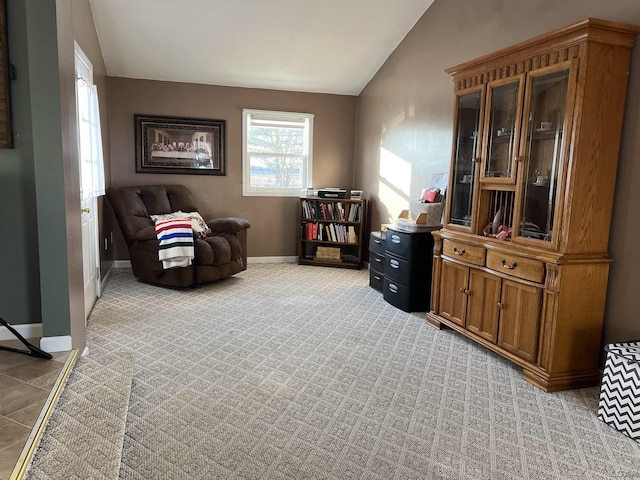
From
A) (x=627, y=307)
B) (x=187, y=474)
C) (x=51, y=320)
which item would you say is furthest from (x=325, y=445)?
(x=627, y=307)

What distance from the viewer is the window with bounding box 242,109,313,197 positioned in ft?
20.2

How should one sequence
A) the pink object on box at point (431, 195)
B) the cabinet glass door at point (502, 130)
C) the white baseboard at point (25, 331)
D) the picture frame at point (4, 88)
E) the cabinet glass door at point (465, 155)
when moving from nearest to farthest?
the picture frame at point (4, 88) < the white baseboard at point (25, 331) < the cabinet glass door at point (502, 130) < the cabinet glass door at point (465, 155) < the pink object on box at point (431, 195)

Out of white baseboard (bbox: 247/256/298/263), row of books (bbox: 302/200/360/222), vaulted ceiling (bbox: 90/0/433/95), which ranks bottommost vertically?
white baseboard (bbox: 247/256/298/263)

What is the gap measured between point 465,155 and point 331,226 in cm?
281

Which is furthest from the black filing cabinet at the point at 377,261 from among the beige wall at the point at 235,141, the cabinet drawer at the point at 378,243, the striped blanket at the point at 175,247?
the striped blanket at the point at 175,247

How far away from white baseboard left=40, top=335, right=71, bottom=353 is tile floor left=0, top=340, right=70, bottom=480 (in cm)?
4

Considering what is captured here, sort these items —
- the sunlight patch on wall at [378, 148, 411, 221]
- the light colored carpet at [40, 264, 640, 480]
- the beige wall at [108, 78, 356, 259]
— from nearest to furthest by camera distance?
the light colored carpet at [40, 264, 640, 480] < the sunlight patch on wall at [378, 148, 411, 221] < the beige wall at [108, 78, 356, 259]

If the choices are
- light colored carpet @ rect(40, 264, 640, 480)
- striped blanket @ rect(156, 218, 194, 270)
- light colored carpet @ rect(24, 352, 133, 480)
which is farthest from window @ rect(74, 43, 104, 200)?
light colored carpet @ rect(24, 352, 133, 480)

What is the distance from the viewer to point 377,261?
488 cm

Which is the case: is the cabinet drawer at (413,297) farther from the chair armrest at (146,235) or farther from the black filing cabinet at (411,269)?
the chair armrest at (146,235)

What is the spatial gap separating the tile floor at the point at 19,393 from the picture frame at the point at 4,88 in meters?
1.20

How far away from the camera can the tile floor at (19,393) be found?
1739 mm

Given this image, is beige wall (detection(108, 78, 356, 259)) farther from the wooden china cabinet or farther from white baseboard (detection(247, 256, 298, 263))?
the wooden china cabinet

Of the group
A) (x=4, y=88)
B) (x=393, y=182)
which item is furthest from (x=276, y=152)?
(x=4, y=88)
